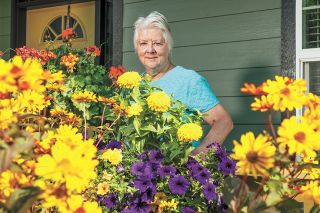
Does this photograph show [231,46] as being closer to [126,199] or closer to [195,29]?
[195,29]

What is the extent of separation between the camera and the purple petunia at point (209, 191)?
1621 millimetres

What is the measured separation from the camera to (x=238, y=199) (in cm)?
89

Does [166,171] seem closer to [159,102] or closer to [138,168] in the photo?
[138,168]

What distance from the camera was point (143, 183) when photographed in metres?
1.62

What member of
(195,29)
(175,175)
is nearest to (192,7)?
(195,29)

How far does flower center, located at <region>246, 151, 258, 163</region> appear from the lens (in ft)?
2.44

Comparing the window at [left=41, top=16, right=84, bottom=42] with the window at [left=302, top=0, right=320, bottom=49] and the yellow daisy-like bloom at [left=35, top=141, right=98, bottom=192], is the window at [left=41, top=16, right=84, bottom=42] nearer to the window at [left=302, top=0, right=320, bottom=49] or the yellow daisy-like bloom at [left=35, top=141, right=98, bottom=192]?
the window at [left=302, top=0, right=320, bottom=49]

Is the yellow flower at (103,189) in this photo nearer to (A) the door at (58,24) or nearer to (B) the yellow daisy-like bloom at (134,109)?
(B) the yellow daisy-like bloom at (134,109)

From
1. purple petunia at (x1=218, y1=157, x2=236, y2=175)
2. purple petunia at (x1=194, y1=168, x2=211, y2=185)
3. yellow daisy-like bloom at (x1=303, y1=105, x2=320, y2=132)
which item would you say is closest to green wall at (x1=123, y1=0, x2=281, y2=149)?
purple petunia at (x1=218, y1=157, x2=236, y2=175)

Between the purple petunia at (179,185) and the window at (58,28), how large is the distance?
326 centimetres

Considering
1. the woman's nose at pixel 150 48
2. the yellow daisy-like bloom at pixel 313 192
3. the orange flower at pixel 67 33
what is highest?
the orange flower at pixel 67 33

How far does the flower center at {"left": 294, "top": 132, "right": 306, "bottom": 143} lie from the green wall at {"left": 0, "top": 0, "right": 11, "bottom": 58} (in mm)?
4548

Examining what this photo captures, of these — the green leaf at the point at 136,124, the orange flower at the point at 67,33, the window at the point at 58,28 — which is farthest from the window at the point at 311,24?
the window at the point at 58,28

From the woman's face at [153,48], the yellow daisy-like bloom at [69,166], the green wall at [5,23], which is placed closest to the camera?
the yellow daisy-like bloom at [69,166]
